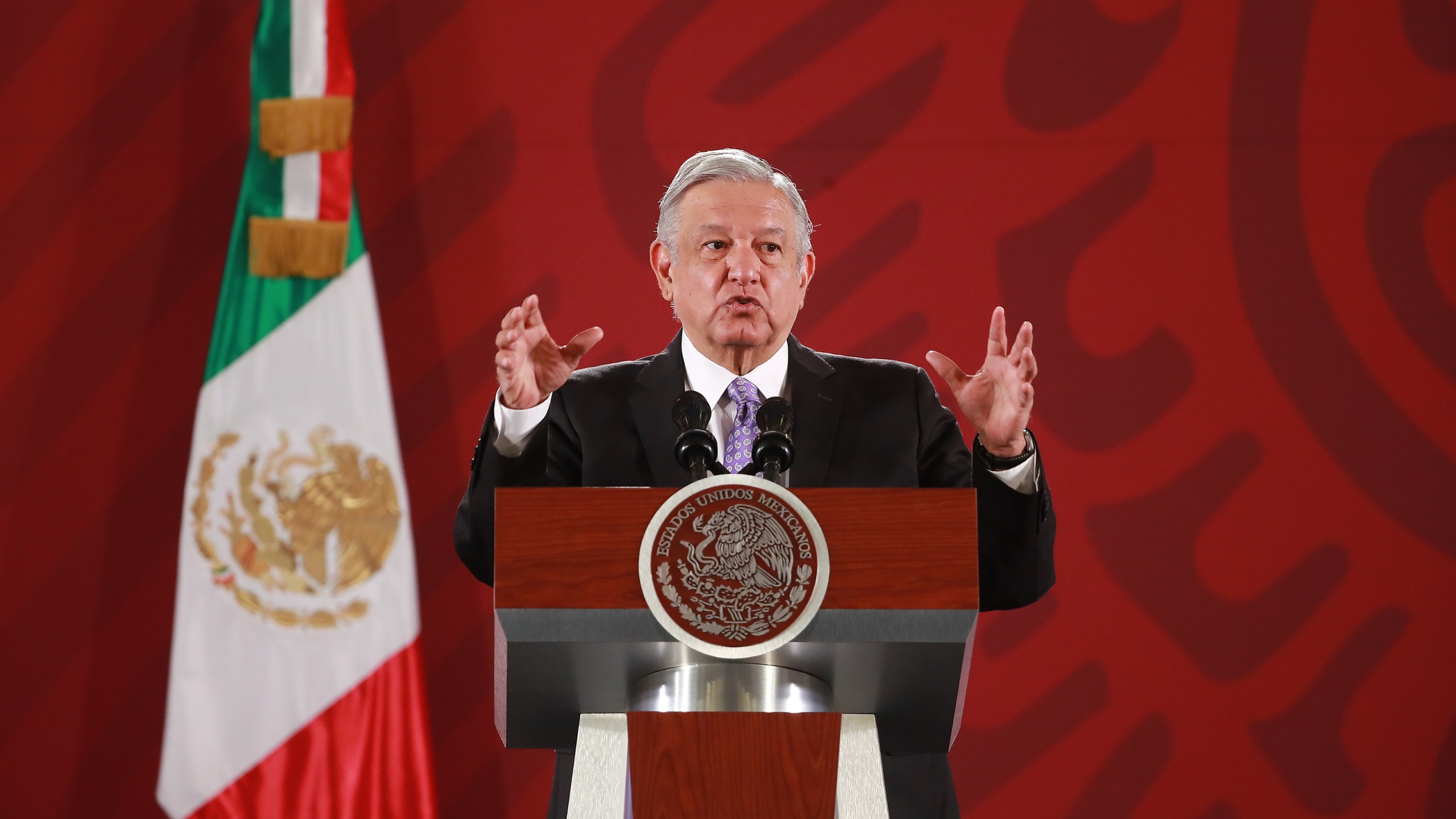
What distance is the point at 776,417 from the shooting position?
4.52ft

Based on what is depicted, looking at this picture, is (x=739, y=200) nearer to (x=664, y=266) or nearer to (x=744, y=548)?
(x=664, y=266)

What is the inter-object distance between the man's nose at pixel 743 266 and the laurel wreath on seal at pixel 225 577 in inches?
56.6

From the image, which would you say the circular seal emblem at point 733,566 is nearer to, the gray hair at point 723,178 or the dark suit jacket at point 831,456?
the dark suit jacket at point 831,456

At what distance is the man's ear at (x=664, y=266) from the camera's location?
205cm

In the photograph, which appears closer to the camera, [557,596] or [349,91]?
[557,596]

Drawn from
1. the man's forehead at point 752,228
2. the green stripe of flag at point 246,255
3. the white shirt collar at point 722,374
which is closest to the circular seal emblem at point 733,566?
the white shirt collar at point 722,374

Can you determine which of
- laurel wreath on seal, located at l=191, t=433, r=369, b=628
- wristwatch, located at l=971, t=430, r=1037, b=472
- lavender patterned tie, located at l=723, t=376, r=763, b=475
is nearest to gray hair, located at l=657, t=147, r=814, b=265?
lavender patterned tie, located at l=723, t=376, r=763, b=475

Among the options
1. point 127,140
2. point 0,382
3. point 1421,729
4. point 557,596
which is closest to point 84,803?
point 0,382

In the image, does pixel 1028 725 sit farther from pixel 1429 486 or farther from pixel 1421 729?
pixel 1429 486

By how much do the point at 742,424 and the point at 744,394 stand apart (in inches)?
2.6

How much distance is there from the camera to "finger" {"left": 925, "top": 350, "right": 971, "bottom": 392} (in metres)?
1.63

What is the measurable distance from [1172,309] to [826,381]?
171 cm

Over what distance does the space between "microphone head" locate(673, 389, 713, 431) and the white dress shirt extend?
17cm

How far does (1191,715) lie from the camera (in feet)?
10.2
